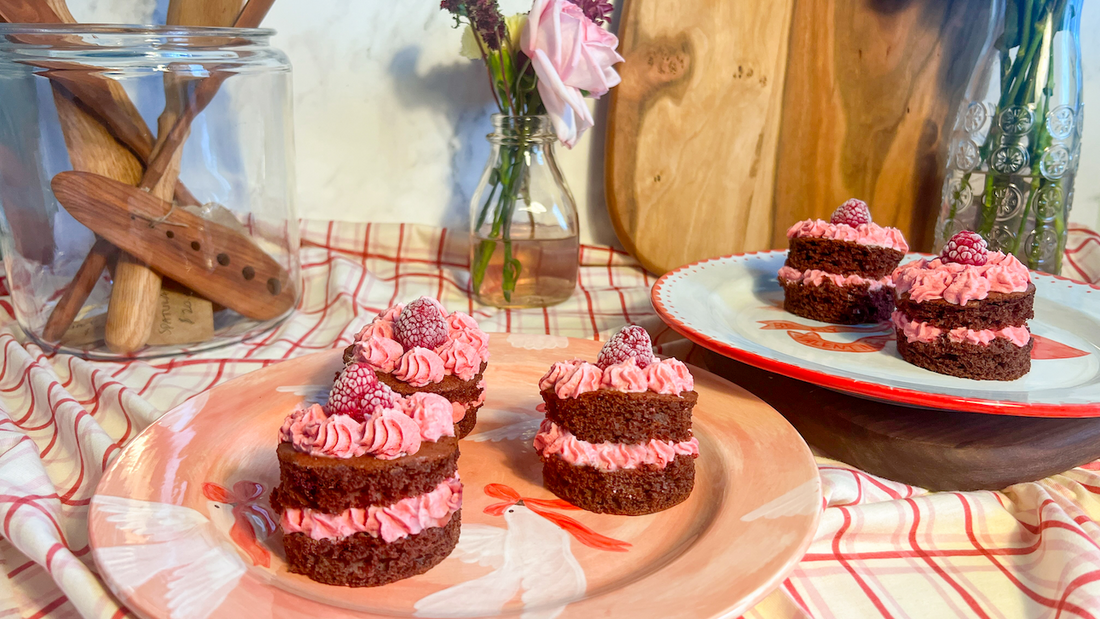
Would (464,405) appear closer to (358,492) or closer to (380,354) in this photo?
(380,354)

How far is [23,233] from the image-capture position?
2.28 meters

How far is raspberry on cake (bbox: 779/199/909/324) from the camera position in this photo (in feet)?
7.74

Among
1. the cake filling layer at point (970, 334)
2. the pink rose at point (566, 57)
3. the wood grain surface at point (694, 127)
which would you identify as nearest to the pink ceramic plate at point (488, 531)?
the cake filling layer at point (970, 334)

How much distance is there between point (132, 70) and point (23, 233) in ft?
1.94

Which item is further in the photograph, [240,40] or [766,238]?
[766,238]

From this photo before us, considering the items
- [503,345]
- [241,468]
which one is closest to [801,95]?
[503,345]

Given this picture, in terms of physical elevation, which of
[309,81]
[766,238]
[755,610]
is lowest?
[755,610]

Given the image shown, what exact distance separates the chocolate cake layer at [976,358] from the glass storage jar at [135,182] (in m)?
1.94

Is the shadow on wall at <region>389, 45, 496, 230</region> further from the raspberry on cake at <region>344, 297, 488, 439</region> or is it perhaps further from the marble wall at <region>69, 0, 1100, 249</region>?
the raspberry on cake at <region>344, 297, 488, 439</region>

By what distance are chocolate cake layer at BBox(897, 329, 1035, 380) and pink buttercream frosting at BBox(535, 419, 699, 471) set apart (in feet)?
A: 2.63

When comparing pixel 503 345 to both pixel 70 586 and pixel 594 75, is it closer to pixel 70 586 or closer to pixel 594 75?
pixel 594 75

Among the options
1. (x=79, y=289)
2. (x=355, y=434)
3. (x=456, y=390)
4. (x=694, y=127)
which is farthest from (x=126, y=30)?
(x=694, y=127)

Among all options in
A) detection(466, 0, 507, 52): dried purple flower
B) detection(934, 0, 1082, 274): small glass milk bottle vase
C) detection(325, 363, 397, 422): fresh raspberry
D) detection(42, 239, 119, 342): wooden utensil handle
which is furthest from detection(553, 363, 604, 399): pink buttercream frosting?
detection(934, 0, 1082, 274): small glass milk bottle vase

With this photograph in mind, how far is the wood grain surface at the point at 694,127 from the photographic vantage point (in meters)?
2.79
